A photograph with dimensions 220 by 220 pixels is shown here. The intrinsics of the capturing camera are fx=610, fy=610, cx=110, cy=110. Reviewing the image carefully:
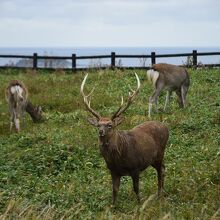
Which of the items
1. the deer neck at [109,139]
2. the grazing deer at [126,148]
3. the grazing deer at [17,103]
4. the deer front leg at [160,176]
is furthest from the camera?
the grazing deer at [17,103]

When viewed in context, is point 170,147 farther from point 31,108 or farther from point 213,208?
point 31,108

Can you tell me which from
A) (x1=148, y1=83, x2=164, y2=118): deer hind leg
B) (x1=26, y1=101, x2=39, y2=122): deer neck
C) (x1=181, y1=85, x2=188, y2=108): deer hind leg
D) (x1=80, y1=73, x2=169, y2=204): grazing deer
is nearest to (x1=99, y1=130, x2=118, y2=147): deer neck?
(x1=80, y1=73, x2=169, y2=204): grazing deer

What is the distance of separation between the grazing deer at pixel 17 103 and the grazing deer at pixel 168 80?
11.9ft

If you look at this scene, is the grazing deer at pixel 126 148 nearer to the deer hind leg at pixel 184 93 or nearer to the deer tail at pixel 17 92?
the deer tail at pixel 17 92

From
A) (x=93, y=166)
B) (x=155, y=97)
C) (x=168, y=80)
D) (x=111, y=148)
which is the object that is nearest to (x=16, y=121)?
(x=155, y=97)

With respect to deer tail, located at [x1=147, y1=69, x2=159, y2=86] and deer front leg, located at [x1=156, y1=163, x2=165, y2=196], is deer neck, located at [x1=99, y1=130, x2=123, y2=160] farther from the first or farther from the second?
deer tail, located at [x1=147, y1=69, x2=159, y2=86]

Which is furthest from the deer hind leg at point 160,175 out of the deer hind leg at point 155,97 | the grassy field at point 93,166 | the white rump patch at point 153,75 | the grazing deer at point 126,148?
the white rump patch at point 153,75

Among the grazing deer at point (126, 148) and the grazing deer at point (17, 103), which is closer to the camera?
the grazing deer at point (126, 148)

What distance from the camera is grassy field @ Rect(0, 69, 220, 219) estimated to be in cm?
892

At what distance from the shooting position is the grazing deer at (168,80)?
1908cm

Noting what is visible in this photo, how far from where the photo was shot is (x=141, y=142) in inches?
401

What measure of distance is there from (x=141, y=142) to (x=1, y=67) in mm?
22714

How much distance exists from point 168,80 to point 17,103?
4.82m

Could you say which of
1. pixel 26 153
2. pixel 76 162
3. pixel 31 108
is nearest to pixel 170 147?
pixel 76 162
